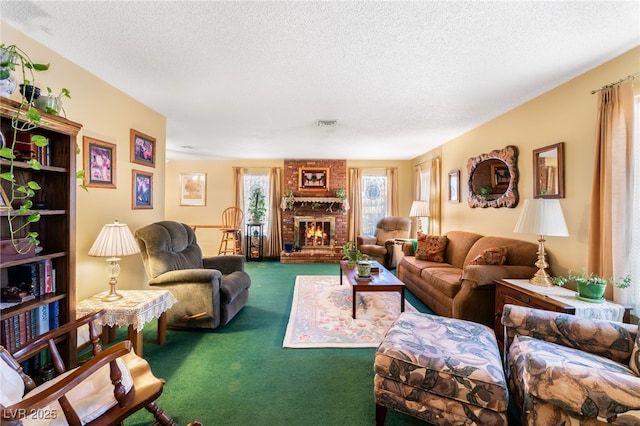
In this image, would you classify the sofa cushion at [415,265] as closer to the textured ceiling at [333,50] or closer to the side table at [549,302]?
the side table at [549,302]

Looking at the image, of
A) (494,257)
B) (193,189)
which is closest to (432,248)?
(494,257)

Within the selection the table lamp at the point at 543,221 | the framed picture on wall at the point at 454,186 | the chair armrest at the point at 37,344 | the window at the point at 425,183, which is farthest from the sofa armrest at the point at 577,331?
the window at the point at 425,183

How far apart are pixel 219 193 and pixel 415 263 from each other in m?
4.88

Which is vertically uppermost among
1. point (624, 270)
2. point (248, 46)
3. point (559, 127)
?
Answer: point (248, 46)

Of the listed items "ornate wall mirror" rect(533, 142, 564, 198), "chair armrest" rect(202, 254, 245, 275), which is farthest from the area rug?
"ornate wall mirror" rect(533, 142, 564, 198)

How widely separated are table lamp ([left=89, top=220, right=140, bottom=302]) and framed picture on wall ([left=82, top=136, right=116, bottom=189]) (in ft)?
1.96

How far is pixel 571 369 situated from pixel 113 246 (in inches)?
114

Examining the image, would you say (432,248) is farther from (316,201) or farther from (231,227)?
(231,227)

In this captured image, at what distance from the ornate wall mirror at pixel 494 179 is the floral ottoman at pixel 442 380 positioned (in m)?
2.25

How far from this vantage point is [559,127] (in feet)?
8.32

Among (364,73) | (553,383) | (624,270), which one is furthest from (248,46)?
(624,270)

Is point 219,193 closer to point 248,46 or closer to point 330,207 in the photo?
point 330,207

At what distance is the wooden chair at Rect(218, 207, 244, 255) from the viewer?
243 inches

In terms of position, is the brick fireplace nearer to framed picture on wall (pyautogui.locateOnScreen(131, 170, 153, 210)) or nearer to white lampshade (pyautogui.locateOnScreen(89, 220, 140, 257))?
framed picture on wall (pyautogui.locateOnScreen(131, 170, 153, 210))
